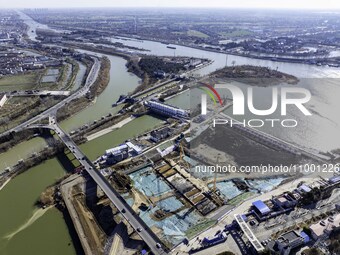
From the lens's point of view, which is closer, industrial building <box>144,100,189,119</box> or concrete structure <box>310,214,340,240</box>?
concrete structure <box>310,214,340,240</box>

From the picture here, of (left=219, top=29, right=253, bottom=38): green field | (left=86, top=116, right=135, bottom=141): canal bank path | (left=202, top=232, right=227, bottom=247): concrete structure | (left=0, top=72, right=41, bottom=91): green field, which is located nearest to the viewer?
(left=202, top=232, right=227, bottom=247): concrete structure

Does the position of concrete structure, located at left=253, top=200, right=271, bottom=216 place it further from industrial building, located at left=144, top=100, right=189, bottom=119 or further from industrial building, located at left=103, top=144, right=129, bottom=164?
industrial building, located at left=144, top=100, right=189, bottom=119

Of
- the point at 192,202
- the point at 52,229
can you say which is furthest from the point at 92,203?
the point at 192,202

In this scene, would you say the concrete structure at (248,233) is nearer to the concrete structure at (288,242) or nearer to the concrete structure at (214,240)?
the concrete structure at (288,242)

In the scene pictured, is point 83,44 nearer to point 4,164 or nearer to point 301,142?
point 4,164

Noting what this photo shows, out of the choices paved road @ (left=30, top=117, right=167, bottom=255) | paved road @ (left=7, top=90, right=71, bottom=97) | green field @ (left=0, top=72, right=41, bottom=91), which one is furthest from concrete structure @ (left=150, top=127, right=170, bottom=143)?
green field @ (left=0, top=72, right=41, bottom=91)

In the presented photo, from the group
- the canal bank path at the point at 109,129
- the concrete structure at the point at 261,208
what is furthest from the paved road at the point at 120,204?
the concrete structure at the point at 261,208
